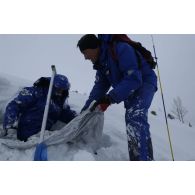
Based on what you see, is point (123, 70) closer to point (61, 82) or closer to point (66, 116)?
point (61, 82)

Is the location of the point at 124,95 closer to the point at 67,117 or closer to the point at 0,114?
the point at 67,117

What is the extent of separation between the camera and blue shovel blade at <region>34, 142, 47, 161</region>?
279 centimetres

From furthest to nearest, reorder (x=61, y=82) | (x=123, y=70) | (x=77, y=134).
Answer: (x=61, y=82) < (x=77, y=134) < (x=123, y=70)

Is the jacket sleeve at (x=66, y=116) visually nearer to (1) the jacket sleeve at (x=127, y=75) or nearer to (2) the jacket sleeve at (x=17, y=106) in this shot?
(2) the jacket sleeve at (x=17, y=106)

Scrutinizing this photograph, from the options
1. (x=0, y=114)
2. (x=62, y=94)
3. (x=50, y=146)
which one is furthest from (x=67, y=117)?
(x=0, y=114)

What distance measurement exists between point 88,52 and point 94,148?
1251mm

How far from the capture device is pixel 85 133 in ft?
11.2

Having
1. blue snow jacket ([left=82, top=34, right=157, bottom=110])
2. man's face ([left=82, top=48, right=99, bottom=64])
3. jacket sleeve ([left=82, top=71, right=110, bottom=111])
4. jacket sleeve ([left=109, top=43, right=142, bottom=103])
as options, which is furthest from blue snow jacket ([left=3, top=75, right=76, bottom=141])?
jacket sleeve ([left=109, top=43, right=142, bottom=103])

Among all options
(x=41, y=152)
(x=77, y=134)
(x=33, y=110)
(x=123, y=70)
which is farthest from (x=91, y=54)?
(x=41, y=152)

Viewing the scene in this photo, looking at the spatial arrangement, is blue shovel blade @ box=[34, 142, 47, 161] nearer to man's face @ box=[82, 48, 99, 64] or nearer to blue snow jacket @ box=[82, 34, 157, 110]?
blue snow jacket @ box=[82, 34, 157, 110]

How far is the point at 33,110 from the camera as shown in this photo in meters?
3.69

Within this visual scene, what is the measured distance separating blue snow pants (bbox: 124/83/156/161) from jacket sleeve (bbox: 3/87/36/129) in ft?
4.77

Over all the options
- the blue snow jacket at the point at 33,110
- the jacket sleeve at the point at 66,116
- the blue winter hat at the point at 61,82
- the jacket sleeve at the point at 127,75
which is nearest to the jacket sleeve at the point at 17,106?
the blue snow jacket at the point at 33,110

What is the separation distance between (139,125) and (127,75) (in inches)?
22.6
